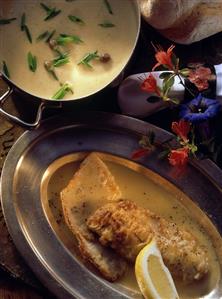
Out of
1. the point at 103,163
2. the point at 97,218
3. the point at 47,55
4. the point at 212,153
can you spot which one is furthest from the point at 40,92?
the point at 212,153

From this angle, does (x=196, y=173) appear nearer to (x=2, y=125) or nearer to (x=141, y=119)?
(x=141, y=119)

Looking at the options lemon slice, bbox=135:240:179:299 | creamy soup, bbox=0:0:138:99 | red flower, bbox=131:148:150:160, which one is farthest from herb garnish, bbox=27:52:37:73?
lemon slice, bbox=135:240:179:299

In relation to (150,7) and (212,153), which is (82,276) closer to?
(212,153)

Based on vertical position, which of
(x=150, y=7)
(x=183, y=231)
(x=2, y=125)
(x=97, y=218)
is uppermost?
(x=150, y=7)

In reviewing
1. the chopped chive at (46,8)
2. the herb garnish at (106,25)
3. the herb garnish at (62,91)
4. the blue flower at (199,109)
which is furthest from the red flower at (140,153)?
the chopped chive at (46,8)

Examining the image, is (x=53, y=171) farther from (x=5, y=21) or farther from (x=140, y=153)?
(x=5, y=21)

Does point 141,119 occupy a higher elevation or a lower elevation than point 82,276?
higher

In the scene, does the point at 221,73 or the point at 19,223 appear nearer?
the point at 19,223

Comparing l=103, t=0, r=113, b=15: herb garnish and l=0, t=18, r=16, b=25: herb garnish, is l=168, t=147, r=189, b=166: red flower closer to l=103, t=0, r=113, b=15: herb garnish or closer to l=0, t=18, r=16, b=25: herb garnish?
l=103, t=0, r=113, b=15: herb garnish
